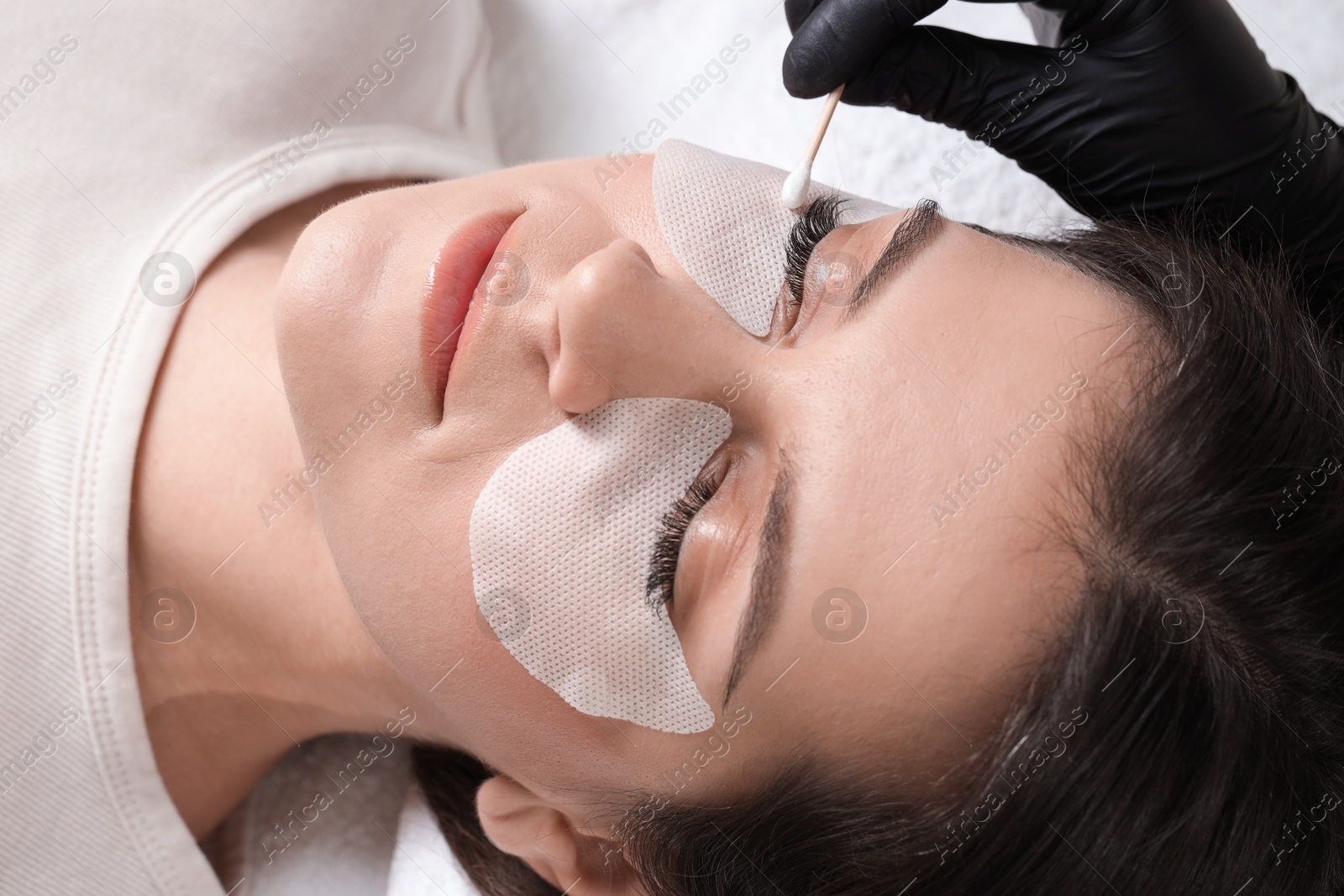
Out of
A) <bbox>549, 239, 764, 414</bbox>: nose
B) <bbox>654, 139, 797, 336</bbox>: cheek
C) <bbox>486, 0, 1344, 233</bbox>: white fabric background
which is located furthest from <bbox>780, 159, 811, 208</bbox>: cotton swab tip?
<bbox>486, 0, 1344, 233</bbox>: white fabric background

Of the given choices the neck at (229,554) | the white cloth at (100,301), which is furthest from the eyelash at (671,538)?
the white cloth at (100,301)

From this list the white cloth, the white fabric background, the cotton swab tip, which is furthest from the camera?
the white fabric background

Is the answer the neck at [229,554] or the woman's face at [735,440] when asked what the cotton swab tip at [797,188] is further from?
the neck at [229,554]

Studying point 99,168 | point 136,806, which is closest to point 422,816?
point 136,806

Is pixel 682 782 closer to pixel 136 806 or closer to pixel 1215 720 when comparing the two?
pixel 1215 720

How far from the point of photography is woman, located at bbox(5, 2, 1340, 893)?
2.30 ft

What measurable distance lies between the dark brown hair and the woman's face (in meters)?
0.04

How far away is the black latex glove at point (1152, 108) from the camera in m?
1.07

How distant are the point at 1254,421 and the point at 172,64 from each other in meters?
1.26

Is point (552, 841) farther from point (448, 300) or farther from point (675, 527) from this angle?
point (448, 300)

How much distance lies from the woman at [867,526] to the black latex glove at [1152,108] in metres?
0.29

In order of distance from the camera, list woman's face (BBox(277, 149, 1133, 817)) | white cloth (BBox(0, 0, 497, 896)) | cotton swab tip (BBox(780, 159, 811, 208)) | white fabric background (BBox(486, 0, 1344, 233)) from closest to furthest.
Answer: woman's face (BBox(277, 149, 1133, 817)) → cotton swab tip (BBox(780, 159, 811, 208)) → white cloth (BBox(0, 0, 497, 896)) → white fabric background (BBox(486, 0, 1344, 233))

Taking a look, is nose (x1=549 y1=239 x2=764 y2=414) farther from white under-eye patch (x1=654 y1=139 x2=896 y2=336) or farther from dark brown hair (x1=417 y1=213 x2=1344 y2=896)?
dark brown hair (x1=417 y1=213 x2=1344 y2=896)

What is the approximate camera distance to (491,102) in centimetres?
148
